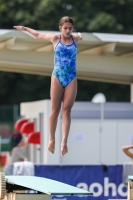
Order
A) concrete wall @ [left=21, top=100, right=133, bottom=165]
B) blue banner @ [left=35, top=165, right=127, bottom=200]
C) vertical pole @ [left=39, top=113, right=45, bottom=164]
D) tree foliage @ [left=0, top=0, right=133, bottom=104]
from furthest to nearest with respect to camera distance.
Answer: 1. tree foliage @ [left=0, top=0, right=133, bottom=104]
2. vertical pole @ [left=39, top=113, right=45, bottom=164]
3. concrete wall @ [left=21, top=100, right=133, bottom=165]
4. blue banner @ [left=35, top=165, right=127, bottom=200]

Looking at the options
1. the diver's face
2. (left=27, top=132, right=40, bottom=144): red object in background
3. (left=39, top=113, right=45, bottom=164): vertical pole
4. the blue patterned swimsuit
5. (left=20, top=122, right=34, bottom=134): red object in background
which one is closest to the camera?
the diver's face

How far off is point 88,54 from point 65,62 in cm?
792

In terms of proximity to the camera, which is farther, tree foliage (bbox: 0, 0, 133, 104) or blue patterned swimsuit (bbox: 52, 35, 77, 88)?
tree foliage (bbox: 0, 0, 133, 104)

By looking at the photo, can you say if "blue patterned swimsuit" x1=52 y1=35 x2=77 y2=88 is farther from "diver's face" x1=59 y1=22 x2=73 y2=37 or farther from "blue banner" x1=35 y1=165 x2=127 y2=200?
"blue banner" x1=35 y1=165 x2=127 y2=200

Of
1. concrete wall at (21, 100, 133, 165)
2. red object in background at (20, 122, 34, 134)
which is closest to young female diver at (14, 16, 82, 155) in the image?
concrete wall at (21, 100, 133, 165)

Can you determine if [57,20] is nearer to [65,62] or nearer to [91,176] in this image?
[91,176]

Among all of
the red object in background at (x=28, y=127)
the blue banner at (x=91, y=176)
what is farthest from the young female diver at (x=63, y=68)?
the red object in background at (x=28, y=127)

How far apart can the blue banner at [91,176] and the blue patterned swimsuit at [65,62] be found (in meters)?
7.03

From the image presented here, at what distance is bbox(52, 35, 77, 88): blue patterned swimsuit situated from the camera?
10.1m

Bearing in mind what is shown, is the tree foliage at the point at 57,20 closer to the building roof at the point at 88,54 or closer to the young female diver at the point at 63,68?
the building roof at the point at 88,54

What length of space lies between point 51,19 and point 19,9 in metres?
2.05

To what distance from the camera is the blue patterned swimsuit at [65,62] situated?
10094 millimetres

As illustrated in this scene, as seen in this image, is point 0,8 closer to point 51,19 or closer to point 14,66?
point 51,19

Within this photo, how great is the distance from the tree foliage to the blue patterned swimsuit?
2944cm
